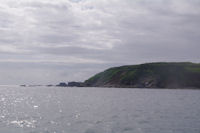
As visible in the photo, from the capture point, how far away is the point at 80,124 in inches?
1513

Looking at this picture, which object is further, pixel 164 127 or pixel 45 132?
pixel 164 127

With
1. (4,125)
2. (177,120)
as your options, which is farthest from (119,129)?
(4,125)

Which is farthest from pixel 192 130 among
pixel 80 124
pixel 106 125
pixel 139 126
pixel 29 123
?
pixel 29 123

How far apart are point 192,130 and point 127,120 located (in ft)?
32.3

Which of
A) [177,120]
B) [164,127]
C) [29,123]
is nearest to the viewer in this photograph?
[164,127]

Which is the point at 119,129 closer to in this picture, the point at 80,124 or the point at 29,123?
the point at 80,124

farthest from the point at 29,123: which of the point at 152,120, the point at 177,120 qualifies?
the point at 177,120

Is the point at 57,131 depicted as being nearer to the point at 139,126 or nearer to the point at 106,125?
the point at 106,125

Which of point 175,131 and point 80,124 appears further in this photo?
point 80,124

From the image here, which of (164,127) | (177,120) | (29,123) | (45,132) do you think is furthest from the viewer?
(177,120)

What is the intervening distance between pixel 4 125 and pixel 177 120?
72.9 feet

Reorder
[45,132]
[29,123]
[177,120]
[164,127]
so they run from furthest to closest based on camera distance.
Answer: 1. [177,120]
2. [29,123]
3. [164,127]
4. [45,132]

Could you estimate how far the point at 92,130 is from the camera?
3428 centimetres

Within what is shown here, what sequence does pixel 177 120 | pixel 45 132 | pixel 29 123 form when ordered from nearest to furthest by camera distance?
1. pixel 45 132
2. pixel 29 123
3. pixel 177 120
